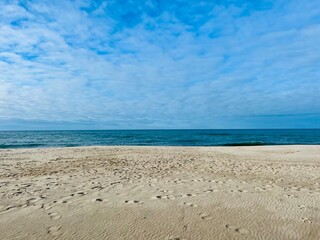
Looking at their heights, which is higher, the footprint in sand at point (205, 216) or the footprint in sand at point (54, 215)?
the footprint in sand at point (205, 216)

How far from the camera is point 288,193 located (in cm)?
646

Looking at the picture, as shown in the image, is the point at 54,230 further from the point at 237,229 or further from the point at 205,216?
the point at 237,229

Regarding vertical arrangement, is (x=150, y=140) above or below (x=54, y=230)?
below

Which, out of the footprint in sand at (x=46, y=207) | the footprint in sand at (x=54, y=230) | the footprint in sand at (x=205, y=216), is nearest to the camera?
the footprint in sand at (x=54, y=230)

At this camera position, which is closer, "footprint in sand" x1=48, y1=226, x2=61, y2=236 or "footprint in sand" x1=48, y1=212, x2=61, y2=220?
"footprint in sand" x1=48, y1=226, x2=61, y2=236

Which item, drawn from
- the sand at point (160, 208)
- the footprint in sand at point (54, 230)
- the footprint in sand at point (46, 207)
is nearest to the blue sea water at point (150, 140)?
the sand at point (160, 208)

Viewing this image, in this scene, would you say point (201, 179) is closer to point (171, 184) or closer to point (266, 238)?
point (171, 184)

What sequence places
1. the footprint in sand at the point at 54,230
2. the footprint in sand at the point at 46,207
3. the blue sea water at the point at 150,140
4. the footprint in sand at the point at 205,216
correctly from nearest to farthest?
the footprint in sand at the point at 54,230 < the footprint in sand at the point at 205,216 < the footprint in sand at the point at 46,207 < the blue sea water at the point at 150,140

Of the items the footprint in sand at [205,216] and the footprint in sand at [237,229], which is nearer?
the footprint in sand at [237,229]

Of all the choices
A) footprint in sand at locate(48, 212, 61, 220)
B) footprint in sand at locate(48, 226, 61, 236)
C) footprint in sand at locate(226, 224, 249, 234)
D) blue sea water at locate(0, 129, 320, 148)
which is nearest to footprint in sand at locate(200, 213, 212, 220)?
footprint in sand at locate(226, 224, 249, 234)

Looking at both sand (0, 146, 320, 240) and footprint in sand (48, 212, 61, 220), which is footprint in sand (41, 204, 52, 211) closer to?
sand (0, 146, 320, 240)

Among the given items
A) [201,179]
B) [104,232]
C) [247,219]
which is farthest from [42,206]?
[201,179]

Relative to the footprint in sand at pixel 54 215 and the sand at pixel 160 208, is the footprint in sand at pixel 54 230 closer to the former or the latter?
the sand at pixel 160 208

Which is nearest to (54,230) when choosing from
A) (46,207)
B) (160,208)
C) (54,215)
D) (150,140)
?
(54,215)
